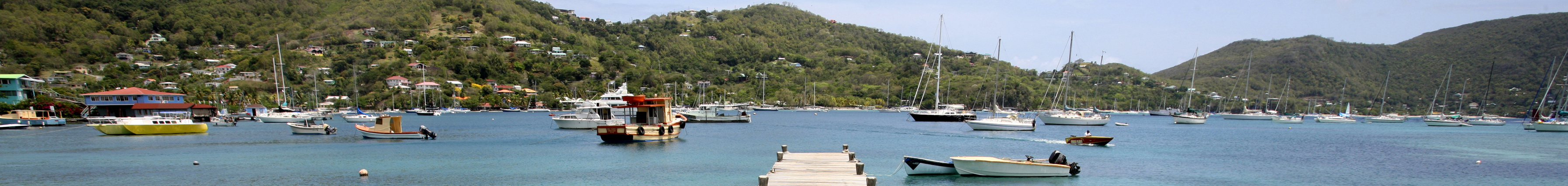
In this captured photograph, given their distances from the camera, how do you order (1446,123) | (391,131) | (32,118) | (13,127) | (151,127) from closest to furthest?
(391,131) → (151,127) → (13,127) → (32,118) → (1446,123)

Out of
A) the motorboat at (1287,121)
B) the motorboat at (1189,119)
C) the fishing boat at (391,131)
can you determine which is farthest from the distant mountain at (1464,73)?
the fishing boat at (391,131)

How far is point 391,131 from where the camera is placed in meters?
41.9

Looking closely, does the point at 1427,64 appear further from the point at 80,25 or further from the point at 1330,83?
the point at 80,25

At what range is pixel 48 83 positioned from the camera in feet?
298

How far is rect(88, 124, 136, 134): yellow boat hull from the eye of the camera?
150 feet

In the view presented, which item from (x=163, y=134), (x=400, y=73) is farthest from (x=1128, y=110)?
(x=163, y=134)

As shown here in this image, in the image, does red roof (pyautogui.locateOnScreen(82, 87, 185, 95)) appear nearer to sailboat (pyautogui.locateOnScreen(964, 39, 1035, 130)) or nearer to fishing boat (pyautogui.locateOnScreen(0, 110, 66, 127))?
fishing boat (pyautogui.locateOnScreen(0, 110, 66, 127))

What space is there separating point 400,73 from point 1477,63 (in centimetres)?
21537

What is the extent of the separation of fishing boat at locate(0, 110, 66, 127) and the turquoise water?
4.01 meters

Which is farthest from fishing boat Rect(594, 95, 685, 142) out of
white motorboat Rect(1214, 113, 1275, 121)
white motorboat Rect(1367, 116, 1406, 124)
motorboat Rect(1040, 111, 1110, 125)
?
white motorboat Rect(1367, 116, 1406, 124)

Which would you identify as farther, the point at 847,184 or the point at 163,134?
the point at 163,134

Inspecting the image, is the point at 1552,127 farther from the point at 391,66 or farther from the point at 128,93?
the point at 391,66

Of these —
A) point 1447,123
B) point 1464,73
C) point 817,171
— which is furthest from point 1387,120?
point 817,171

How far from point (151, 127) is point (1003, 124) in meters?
51.2
